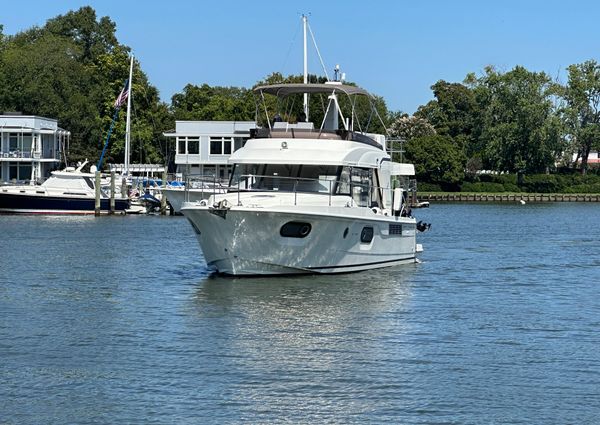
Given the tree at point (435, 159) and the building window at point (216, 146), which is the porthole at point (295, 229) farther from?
the tree at point (435, 159)

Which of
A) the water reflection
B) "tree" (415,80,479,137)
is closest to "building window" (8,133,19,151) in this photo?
"tree" (415,80,479,137)

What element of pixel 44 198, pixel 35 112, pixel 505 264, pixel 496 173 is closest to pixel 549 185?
pixel 496 173

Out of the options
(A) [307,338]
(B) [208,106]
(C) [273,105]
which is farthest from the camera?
(B) [208,106]

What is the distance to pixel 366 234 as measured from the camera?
3675 cm

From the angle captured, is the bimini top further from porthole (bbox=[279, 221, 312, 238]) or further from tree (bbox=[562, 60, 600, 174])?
tree (bbox=[562, 60, 600, 174])

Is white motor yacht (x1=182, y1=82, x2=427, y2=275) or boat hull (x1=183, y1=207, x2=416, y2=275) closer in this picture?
boat hull (x1=183, y1=207, x2=416, y2=275)

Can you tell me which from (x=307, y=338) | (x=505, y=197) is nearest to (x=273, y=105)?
(x=505, y=197)

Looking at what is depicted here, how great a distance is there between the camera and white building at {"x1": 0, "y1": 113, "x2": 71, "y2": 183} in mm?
102688

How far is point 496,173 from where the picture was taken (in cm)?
14750

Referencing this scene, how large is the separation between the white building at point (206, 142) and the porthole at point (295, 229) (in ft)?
228

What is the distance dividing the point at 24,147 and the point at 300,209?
75.4m

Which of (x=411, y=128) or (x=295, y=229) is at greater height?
(x=411, y=128)

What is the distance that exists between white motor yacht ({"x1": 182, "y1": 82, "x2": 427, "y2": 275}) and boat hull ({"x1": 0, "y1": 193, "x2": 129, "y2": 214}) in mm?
41306

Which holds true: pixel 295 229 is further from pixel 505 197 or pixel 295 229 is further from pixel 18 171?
pixel 505 197
